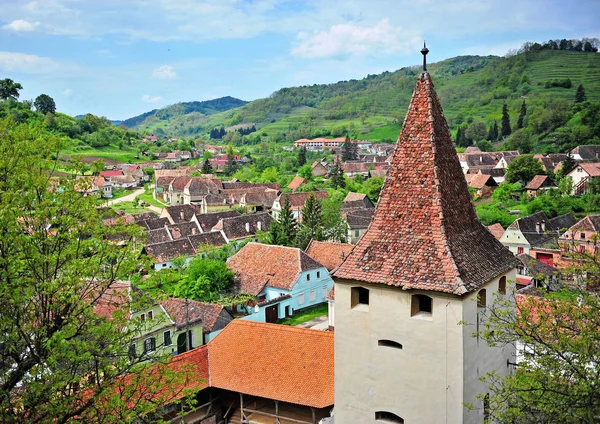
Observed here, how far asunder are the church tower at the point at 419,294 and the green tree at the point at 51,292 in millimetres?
5312

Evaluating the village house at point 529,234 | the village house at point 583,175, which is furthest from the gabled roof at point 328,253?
the village house at point 583,175

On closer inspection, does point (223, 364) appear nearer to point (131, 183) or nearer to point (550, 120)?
point (131, 183)

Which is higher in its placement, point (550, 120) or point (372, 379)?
point (550, 120)

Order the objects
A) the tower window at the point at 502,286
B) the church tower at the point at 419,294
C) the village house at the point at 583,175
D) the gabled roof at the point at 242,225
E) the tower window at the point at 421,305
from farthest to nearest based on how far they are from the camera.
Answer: the village house at the point at 583,175 → the gabled roof at the point at 242,225 → the tower window at the point at 502,286 → the tower window at the point at 421,305 → the church tower at the point at 419,294

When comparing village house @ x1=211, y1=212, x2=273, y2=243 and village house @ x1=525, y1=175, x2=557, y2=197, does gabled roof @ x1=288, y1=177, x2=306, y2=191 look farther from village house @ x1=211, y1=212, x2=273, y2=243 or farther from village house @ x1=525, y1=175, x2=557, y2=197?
village house @ x1=211, y1=212, x2=273, y2=243

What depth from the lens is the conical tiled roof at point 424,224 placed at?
48.8ft

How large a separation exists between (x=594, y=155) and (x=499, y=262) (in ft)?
330

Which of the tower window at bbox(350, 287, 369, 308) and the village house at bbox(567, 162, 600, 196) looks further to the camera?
the village house at bbox(567, 162, 600, 196)

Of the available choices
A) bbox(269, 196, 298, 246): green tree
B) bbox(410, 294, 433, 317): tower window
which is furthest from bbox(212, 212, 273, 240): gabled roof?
bbox(410, 294, 433, 317): tower window

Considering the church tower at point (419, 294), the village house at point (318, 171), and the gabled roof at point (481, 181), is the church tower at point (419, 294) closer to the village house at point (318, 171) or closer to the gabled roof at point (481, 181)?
the gabled roof at point (481, 181)

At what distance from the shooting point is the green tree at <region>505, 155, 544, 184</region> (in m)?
100

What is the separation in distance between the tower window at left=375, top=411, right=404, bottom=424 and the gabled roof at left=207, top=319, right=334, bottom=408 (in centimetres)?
950

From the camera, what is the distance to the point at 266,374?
26266 mm

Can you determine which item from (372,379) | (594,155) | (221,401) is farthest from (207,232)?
(594,155)
